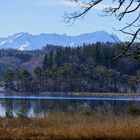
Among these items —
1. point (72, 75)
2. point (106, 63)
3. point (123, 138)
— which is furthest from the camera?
point (106, 63)

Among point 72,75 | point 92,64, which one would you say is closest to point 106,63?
point 92,64

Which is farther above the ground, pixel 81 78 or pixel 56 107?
pixel 56 107

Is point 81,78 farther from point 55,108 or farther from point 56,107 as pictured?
point 55,108

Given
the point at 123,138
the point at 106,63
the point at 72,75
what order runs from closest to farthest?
1. the point at 123,138
2. the point at 72,75
3. the point at 106,63

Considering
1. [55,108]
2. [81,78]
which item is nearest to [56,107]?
[55,108]

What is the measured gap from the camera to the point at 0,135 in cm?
1323

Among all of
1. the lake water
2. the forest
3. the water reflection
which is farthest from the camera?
the forest

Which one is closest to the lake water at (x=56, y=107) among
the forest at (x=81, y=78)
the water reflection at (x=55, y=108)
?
the water reflection at (x=55, y=108)

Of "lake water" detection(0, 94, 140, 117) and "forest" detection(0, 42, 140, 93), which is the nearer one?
"lake water" detection(0, 94, 140, 117)

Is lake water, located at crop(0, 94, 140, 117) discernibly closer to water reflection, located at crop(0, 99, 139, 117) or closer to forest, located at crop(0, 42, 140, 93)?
water reflection, located at crop(0, 99, 139, 117)

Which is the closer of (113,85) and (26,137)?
(26,137)

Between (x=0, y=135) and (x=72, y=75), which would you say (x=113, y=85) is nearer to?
(x=72, y=75)

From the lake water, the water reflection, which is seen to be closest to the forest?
the lake water

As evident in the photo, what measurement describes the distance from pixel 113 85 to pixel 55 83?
21895 mm
